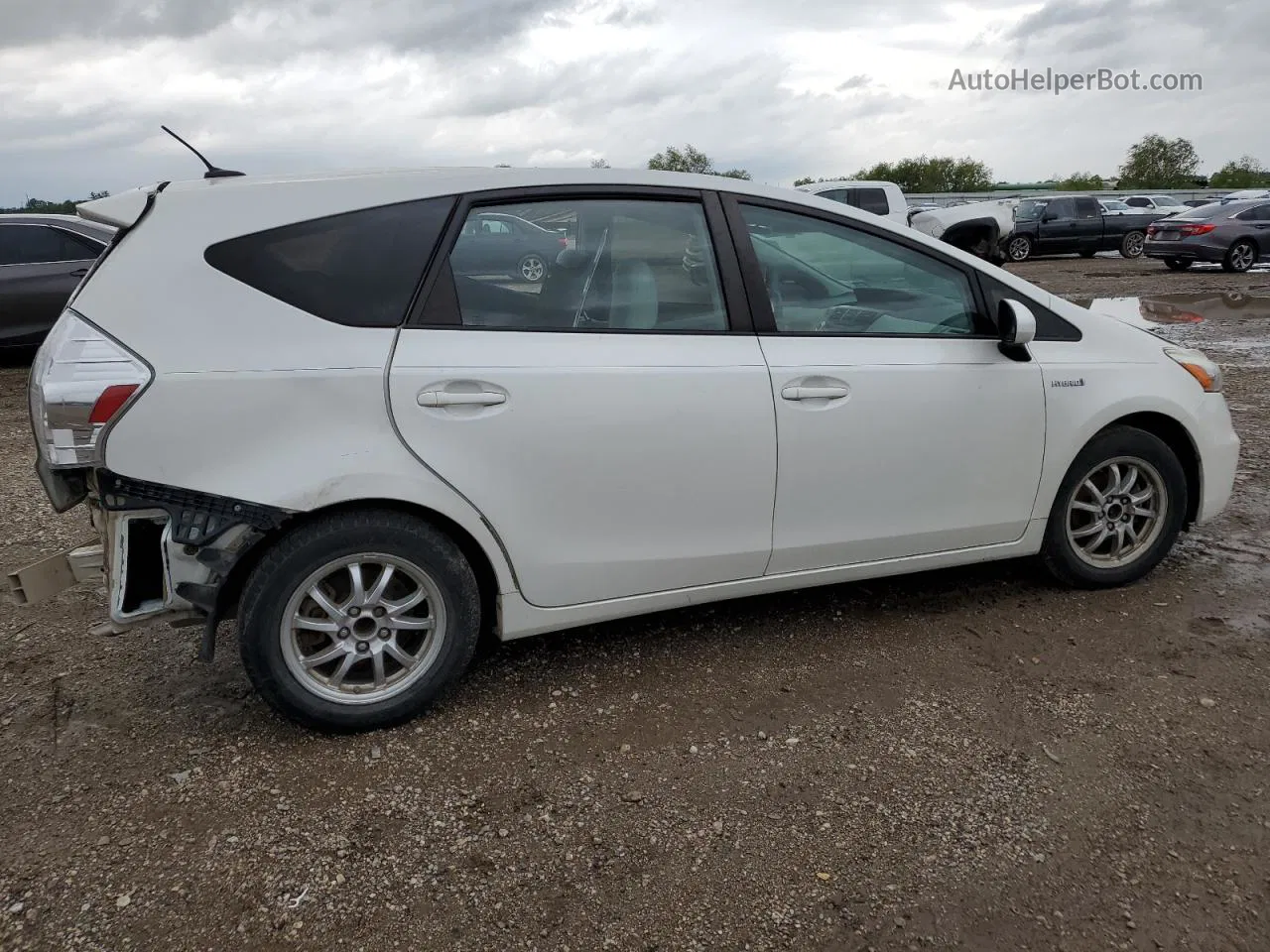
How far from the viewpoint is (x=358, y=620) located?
295cm

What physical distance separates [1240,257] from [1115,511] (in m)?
19.1

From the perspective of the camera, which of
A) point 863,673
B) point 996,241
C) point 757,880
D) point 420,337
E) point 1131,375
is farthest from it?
point 996,241

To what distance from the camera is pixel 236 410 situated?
272 cm

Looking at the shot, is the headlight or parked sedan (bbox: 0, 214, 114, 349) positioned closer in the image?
the headlight

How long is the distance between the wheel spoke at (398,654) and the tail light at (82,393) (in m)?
0.98

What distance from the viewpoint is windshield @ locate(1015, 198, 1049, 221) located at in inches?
950

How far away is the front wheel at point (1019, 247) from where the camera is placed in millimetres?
23891

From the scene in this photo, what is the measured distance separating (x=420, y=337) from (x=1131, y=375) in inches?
110

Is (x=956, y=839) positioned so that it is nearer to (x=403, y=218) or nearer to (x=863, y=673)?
(x=863, y=673)

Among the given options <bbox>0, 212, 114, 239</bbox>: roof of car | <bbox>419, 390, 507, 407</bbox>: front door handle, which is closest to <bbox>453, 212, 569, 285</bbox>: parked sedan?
<bbox>419, 390, 507, 407</bbox>: front door handle

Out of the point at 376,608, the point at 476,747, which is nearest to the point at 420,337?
the point at 376,608

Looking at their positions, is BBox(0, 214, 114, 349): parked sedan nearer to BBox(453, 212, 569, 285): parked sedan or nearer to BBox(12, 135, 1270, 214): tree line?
BBox(453, 212, 569, 285): parked sedan

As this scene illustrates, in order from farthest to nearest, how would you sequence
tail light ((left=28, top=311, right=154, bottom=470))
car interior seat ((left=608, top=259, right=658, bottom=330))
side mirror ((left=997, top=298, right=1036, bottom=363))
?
side mirror ((left=997, top=298, right=1036, bottom=363))
car interior seat ((left=608, top=259, right=658, bottom=330))
tail light ((left=28, top=311, right=154, bottom=470))

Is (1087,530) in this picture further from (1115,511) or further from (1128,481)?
(1128,481)
